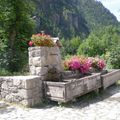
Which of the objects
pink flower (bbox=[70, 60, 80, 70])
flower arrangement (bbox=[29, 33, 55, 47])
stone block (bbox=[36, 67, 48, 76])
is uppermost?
flower arrangement (bbox=[29, 33, 55, 47])

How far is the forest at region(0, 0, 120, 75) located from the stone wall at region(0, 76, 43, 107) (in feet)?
11.5

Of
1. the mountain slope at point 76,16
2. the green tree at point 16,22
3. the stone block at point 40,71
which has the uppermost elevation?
the mountain slope at point 76,16

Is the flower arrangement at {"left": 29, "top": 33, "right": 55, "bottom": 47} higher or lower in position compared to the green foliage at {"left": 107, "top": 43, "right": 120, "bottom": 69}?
higher

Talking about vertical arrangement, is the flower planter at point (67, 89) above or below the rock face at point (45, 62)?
below

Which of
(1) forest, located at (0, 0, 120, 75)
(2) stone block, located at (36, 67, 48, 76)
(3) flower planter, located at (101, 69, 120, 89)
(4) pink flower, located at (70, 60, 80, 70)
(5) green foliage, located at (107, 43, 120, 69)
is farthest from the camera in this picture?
(1) forest, located at (0, 0, 120, 75)

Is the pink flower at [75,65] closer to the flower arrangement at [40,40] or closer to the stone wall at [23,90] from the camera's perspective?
the flower arrangement at [40,40]

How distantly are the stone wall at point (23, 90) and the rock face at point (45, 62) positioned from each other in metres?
0.45

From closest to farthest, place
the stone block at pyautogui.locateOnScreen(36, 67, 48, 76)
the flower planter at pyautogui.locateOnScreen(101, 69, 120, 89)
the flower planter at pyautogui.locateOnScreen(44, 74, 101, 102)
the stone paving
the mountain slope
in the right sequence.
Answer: the stone paving → the flower planter at pyautogui.locateOnScreen(44, 74, 101, 102) → the stone block at pyautogui.locateOnScreen(36, 67, 48, 76) → the flower planter at pyautogui.locateOnScreen(101, 69, 120, 89) → the mountain slope

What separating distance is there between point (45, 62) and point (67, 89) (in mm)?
1353

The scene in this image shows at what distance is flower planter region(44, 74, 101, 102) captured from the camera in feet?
25.7

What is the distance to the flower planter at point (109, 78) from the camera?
981 centimetres

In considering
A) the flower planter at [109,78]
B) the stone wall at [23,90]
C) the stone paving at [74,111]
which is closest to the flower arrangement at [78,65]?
the flower planter at [109,78]

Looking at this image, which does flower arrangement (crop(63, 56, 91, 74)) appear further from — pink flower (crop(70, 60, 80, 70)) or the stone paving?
the stone paving

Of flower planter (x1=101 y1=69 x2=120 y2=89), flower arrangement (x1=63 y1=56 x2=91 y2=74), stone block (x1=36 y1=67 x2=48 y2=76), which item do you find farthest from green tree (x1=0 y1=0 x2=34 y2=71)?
stone block (x1=36 y1=67 x2=48 y2=76)
